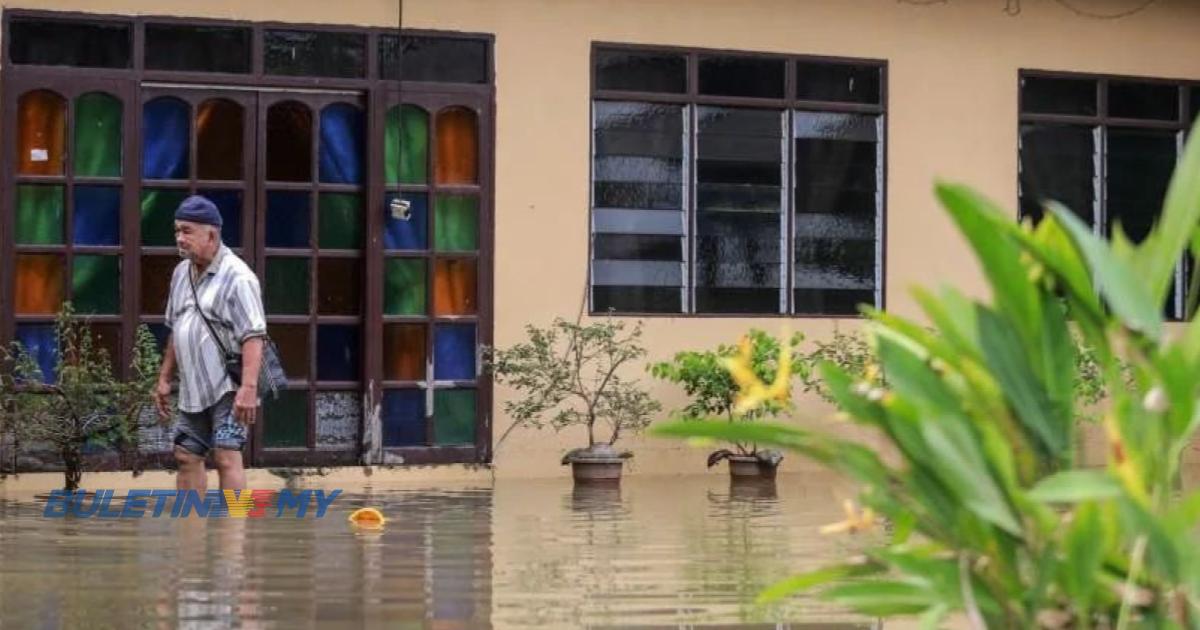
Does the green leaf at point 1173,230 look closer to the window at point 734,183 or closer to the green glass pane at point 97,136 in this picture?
the green glass pane at point 97,136

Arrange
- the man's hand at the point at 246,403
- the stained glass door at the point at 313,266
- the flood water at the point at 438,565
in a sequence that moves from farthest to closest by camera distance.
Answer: the stained glass door at the point at 313,266, the man's hand at the point at 246,403, the flood water at the point at 438,565

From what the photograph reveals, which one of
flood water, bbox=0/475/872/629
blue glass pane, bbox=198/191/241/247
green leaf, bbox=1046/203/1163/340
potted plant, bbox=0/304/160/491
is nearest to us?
green leaf, bbox=1046/203/1163/340

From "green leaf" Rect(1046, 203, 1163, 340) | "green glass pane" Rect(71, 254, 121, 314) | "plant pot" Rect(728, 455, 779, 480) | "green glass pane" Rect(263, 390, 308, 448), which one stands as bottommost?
"plant pot" Rect(728, 455, 779, 480)

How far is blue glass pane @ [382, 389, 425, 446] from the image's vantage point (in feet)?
44.3

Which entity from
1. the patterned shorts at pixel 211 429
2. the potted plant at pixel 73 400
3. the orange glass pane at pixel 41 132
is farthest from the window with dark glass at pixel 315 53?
the patterned shorts at pixel 211 429

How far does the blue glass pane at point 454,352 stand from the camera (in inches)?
537

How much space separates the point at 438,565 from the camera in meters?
8.84

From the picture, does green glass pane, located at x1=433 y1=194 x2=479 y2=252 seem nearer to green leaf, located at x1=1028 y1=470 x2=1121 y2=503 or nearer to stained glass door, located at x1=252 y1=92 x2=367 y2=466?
stained glass door, located at x1=252 y1=92 x2=367 y2=466

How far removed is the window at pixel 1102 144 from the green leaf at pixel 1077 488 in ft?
39.9

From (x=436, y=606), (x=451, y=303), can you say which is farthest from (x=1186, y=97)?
(x=436, y=606)

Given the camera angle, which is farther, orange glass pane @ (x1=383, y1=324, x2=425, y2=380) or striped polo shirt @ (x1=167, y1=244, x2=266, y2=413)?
orange glass pane @ (x1=383, y1=324, x2=425, y2=380)

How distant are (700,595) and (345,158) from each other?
20.6 ft

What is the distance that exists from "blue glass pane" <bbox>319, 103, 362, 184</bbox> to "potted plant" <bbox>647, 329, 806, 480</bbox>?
2.26 m

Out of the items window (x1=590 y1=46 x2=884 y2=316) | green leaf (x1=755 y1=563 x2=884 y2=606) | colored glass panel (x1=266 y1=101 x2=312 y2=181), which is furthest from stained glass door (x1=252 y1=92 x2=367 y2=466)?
green leaf (x1=755 y1=563 x2=884 y2=606)
